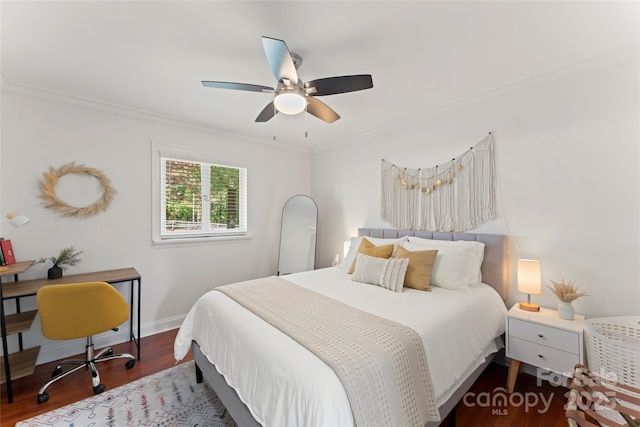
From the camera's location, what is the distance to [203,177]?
3.54 m

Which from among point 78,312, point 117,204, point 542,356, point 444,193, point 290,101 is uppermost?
point 290,101

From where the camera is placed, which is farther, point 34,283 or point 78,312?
point 34,283

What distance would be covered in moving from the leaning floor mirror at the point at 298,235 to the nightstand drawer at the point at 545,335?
8.56ft

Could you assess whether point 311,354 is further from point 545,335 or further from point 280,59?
point 545,335

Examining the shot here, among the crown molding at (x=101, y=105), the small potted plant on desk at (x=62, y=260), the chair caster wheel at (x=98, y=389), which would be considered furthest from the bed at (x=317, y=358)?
the crown molding at (x=101, y=105)

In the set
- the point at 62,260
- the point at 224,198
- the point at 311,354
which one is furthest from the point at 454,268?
the point at 62,260

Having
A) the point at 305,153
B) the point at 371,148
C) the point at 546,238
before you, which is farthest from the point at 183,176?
the point at 546,238

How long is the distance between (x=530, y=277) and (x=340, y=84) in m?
2.09

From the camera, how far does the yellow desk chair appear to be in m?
1.95

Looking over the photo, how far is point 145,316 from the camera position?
A: 9.93 ft

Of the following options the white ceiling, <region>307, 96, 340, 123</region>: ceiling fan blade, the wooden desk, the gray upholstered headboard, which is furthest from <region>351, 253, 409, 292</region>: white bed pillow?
the wooden desk

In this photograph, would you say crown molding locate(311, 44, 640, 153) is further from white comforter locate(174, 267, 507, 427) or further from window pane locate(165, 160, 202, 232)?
window pane locate(165, 160, 202, 232)

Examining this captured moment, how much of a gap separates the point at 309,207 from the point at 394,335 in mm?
2927

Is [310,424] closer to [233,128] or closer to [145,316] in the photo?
[145,316]
